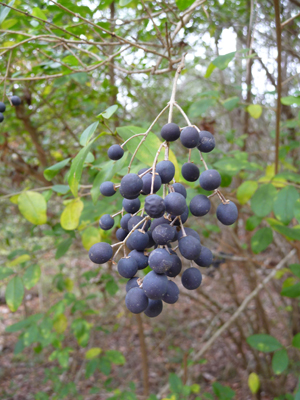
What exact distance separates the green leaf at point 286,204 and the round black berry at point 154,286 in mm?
963

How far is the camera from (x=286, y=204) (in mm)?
1449

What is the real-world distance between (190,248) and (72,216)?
0.89m

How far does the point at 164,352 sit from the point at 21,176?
302 cm

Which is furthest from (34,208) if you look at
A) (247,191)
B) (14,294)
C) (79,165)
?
(247,191)

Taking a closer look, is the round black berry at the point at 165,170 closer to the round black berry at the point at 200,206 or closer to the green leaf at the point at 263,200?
the round black berry at the point at 200,206

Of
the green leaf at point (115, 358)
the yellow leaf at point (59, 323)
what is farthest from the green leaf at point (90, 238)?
the green leaf at point (115, 358)

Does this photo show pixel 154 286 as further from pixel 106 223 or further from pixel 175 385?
pixel 175 385

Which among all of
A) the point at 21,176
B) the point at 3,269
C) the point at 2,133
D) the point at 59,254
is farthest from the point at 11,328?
the point at 2,133

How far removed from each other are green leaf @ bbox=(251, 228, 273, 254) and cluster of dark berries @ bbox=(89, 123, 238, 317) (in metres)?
1.13

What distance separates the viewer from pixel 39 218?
146 centimetres

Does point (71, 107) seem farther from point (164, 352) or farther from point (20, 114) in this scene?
point (164, 352)

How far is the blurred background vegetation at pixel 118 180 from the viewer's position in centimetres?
148

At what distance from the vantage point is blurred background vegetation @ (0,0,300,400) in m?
1.48

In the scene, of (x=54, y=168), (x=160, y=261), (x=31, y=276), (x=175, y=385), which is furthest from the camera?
(x=175, y=385)
